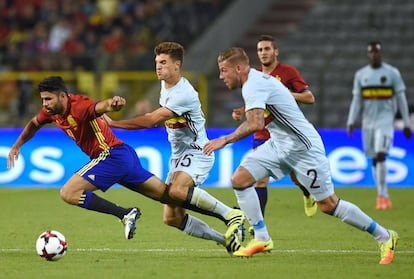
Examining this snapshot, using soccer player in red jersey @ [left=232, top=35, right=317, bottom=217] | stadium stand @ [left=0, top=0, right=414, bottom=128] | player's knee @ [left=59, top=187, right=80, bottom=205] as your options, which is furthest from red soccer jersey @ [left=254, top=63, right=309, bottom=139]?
stadium stand @ [left=0, top=0, right=414, bottom=128]

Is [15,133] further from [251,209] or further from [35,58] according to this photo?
[251,209]

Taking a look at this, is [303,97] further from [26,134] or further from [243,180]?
[26,134]

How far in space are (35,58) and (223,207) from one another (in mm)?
14054

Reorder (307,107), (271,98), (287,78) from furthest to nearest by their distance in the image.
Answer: (307,107) → (287,78) → (271,98)

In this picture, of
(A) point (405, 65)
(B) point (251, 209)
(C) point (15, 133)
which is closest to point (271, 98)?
(B) point (251, 209)

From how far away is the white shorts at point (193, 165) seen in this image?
10086 millimetres

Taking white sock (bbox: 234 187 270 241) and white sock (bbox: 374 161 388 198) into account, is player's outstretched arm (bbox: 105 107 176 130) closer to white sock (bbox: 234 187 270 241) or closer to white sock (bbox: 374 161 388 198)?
white sock (bbox: 234 187 270 241)

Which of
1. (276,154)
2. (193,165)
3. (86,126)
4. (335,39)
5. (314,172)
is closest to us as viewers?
(314,172)

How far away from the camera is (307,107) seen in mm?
21891

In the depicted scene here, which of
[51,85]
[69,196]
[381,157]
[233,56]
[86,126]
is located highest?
[233,56]

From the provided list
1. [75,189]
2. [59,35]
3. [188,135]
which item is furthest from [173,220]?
[59,35]

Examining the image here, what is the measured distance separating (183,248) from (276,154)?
5.05 ft

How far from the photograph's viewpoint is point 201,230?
9867mm

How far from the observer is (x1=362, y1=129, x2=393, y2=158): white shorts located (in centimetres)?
1520
